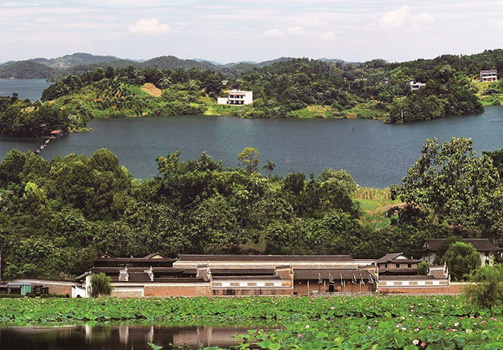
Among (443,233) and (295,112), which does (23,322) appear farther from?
(295,112)

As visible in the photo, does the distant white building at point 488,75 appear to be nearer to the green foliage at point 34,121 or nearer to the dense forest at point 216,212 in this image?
the green foliage at point 34,121

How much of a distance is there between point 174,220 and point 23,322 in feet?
68.8

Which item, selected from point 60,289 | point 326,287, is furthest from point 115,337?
point 326,287

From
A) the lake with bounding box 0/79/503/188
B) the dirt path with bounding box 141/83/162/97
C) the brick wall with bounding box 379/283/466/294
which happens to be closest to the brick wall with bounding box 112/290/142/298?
the brick wall with bounding box 379/283/466/294

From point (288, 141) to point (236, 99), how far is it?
35.4 meters

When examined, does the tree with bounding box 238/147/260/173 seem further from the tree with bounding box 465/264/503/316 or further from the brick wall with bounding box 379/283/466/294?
the tree with bounding box 465/264/503/316

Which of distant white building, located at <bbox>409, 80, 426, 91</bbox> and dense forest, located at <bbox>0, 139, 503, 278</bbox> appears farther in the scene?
distant white building, located at <bbox>409, 80, 426, 91</bbox>

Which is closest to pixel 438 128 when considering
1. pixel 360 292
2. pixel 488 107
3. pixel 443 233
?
pixel 488 107

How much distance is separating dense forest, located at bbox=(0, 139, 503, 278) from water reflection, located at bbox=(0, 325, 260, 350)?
583 inches

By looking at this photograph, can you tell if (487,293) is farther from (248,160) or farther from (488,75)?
(488,75)

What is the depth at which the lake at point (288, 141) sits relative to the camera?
91.3 metres

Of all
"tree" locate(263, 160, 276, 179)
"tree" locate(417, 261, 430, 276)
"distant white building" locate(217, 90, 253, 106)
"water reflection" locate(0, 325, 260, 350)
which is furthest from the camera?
"distant white building" locate(217, 90, 253, 106)

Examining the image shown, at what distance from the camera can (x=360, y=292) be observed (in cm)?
4697

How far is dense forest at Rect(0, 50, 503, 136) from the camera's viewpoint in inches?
5172
